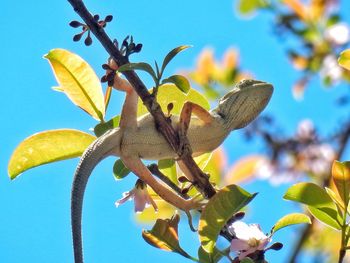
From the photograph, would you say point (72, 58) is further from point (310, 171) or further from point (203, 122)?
point (310, 171)

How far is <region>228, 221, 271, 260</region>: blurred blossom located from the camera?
2361 millimetres

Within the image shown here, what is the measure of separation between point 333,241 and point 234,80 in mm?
1426

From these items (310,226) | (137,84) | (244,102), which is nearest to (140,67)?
(137,84)

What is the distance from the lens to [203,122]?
116 inches

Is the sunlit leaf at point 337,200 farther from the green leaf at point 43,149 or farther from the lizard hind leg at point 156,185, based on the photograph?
the green leaf at point 43,149

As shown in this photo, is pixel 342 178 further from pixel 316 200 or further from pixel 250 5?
pixel 250 5

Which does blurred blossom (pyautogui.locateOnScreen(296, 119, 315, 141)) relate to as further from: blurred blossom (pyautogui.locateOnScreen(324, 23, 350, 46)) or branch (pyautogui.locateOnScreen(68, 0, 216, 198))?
branch (pyautogui.locateOnScreen(68, 0, 216, 198))

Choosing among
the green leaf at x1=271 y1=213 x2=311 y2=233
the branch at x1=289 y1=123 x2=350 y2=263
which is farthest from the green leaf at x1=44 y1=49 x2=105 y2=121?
the branch at x1=289 y1=123 x2=350 y2=263

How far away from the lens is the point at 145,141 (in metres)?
2.64

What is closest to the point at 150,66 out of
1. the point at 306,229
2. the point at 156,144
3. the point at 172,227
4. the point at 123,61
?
the point at 123,61

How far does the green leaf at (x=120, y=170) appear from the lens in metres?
2.77

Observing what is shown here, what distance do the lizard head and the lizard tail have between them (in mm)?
613

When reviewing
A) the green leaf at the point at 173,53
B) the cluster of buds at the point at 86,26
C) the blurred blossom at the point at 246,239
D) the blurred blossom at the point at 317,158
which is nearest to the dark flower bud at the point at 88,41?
the cluster of buds at the point at 86,26

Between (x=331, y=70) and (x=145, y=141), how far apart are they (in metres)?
3.58
